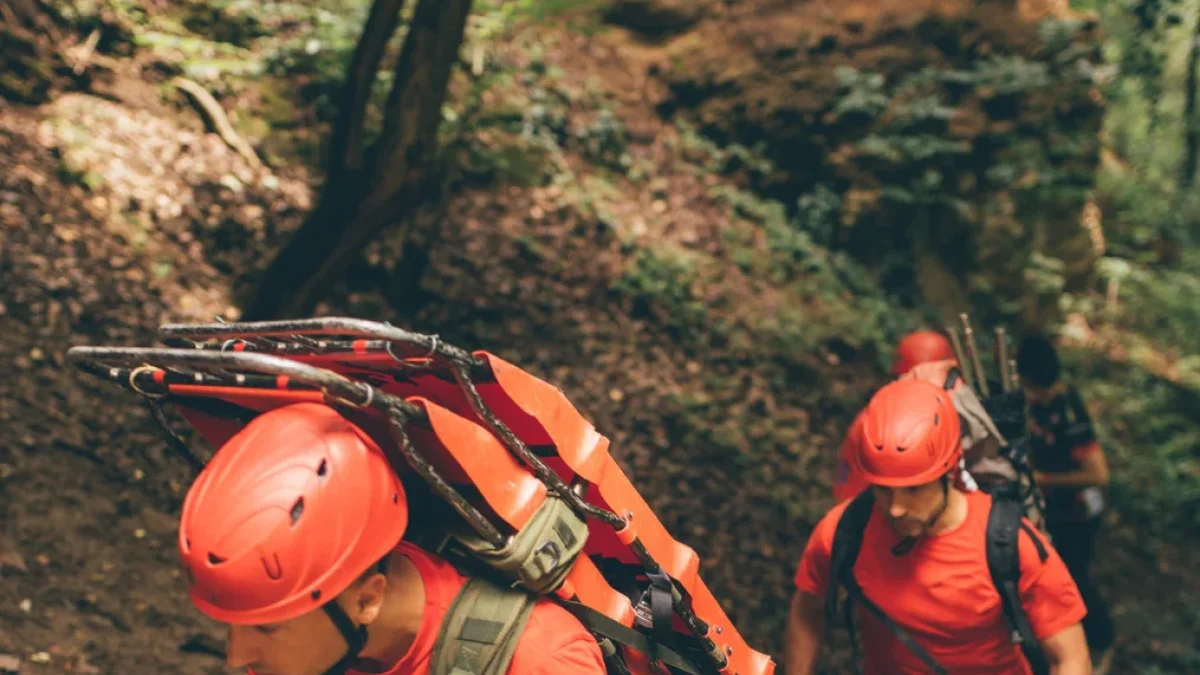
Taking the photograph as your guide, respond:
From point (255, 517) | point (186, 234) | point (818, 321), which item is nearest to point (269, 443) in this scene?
point (255, 517)

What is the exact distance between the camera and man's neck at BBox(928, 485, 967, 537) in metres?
3.51

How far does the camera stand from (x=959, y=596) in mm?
3377

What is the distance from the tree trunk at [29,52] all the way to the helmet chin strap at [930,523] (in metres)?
7.08

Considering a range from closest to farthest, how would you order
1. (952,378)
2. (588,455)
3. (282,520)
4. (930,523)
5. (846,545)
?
1. (282,520)
2. (588,455)
3. (930,523)
4. (846,545)
5. (952,378)

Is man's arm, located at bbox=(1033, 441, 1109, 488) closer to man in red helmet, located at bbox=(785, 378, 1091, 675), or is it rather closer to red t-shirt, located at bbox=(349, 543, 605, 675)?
man in red helmet, located at bbox=(785, 378, 1091, 675)

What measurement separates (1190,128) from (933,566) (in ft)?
42.7

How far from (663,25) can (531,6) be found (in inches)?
100

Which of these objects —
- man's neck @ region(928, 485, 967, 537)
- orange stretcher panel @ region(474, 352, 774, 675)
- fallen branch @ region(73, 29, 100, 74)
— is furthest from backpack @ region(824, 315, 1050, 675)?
fallen branch @ region(73, 29, 100, 74)

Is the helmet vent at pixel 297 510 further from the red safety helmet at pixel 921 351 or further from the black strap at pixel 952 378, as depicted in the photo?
the red safety helmet at pixel 921 351

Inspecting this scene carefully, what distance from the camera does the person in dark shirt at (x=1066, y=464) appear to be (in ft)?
16.7

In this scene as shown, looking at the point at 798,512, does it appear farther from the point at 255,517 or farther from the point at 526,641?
the point at 255,517

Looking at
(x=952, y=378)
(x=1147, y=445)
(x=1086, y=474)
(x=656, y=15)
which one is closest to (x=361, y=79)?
(x=952, y=378)

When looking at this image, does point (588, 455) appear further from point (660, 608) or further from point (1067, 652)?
point (1067, 652)

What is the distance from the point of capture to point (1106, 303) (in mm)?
13062
